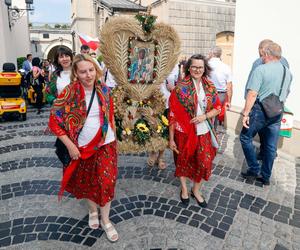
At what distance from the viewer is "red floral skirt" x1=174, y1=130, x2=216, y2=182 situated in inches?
133

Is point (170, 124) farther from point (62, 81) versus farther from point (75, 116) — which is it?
point (62, 81)

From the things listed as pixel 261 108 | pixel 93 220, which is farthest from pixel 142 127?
pixel 261 108

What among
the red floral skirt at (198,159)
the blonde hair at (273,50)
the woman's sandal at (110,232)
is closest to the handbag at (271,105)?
the blonde hair at (273,50)

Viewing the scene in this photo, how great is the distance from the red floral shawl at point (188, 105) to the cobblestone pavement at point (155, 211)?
0.85m

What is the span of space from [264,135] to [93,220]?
9.04 ft

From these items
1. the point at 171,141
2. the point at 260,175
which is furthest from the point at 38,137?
the point at 260,175

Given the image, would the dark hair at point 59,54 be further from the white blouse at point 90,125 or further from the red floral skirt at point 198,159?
the red floral skirt at point 198,159

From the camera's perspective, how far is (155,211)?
3.47 m

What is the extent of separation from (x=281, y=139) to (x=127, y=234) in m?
4.11

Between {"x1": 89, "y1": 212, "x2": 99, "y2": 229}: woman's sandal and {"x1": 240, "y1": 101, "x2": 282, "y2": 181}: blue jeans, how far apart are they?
7.99 ft

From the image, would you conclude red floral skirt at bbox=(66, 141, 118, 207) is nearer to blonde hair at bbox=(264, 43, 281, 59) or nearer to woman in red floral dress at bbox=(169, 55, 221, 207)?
woman in red floral dress at bbox=(169, 55, 221, 207)

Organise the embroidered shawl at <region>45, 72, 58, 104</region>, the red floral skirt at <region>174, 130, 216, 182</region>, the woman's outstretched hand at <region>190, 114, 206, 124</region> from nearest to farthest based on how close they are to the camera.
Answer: the woman's outstretched hand at <region>190, 114, 206, 124</region> → the red floral skirt at <region>174, 130, 216, 182</region> → the embroidered shawl at <region>45, 72, 58, 104</region>

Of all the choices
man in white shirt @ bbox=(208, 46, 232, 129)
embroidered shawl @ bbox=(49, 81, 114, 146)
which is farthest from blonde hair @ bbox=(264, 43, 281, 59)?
embroidered shawl @ bbox=(49, 81, 114, 146)

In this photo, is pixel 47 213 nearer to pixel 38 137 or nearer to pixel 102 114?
pixel 102 114
